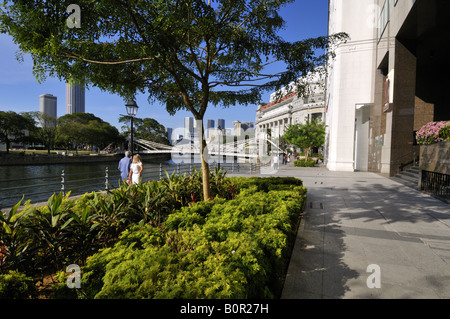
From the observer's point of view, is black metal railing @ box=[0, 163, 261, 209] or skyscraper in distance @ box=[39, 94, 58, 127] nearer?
black metal railing @ box=[0, 163, 261, 209]

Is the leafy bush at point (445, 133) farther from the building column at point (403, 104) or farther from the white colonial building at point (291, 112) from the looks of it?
the white colonial building at point (291, 112)

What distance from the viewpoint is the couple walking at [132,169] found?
7.23 m

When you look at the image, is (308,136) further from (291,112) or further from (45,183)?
(291,112)

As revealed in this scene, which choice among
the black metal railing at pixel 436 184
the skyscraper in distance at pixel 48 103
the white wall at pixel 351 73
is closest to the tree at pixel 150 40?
the black metal railing at pixel 436 184

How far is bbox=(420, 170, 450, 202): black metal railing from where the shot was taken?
8.21 metres

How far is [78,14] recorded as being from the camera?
3.73 meters

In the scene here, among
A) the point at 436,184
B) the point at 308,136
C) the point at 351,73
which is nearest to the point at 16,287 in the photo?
the point at 436,184

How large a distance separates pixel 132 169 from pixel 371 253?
245 inches

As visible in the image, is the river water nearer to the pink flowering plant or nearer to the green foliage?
the green foliage

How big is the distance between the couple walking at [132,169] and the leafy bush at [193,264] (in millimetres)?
4149

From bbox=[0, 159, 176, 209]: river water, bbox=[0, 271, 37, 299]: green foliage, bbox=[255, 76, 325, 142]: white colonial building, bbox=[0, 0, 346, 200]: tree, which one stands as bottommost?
bbox=[0, 159, 176, 209]: river water

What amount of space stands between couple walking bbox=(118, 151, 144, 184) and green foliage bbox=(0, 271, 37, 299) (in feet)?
16.4

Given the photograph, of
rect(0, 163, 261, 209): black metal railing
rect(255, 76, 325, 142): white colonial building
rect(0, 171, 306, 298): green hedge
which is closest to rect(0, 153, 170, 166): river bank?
rect(0, 163, 261, 209): black metal railing

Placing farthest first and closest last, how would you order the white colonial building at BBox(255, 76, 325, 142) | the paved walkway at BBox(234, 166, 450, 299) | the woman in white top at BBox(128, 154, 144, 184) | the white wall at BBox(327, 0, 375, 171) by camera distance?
the white colonial building at BBox(255, 76, 325, 142) < the white wall at BBox(327, 0, 375, 171) < the woman in white top at BBox(128, 154, 144, 184) < the paved walkway at BBox(234, 166, 450, 299)
